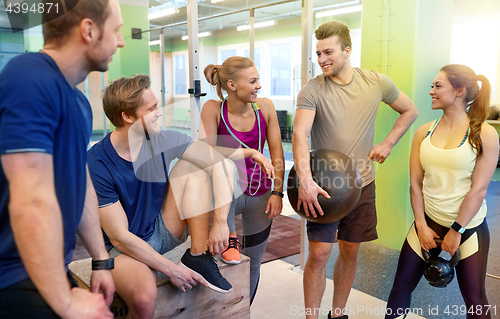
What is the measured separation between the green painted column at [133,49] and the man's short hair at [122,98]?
2.55 metres

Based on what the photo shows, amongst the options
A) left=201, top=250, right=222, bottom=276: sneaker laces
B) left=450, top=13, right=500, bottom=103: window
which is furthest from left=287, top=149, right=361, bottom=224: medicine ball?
left=450, top=13, right=500, bottom=103: window

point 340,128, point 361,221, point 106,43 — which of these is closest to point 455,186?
point 361,221

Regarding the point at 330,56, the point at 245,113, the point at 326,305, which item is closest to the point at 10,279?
the point at 245,113

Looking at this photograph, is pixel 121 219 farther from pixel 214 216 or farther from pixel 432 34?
pixel 432 34

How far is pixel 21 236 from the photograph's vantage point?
→ 0.71m

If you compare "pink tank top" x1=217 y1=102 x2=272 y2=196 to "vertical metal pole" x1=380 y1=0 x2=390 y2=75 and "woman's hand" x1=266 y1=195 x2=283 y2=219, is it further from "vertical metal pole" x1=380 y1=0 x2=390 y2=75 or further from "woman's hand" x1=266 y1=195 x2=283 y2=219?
"vertical metal pole" x1=380 y1=0 x2=390 y2=75

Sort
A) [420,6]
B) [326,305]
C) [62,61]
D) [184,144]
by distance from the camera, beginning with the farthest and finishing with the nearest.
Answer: [420,6] < [326,305] < [184,144] < [62,61]

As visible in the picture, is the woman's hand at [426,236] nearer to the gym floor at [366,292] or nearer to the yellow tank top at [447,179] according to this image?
the yellow tank top at [447,179]

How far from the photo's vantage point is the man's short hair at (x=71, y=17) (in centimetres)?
80

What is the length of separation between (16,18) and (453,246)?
3.56 m

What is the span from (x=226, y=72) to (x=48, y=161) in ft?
4.19

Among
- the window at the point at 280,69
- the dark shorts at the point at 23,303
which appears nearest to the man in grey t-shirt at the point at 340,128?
the dark shorts at the point at 23,303

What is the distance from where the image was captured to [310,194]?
1.75 m

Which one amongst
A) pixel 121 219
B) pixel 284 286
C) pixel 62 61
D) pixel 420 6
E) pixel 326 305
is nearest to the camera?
pixel 62 61
